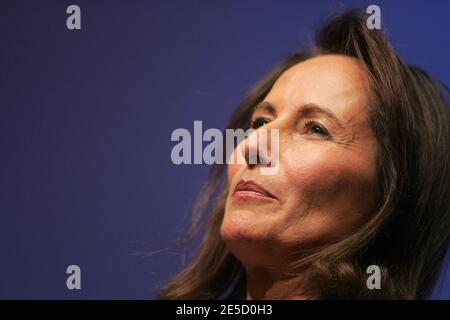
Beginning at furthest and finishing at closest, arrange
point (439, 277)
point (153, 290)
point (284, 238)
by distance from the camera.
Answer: point (153, 290)
point (439, 277)
point (284, 238)

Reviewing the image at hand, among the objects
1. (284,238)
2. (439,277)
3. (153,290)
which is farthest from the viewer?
(153,290)

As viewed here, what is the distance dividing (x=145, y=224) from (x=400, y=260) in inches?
18.0

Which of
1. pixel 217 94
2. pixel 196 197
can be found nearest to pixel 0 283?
pixel 196 197

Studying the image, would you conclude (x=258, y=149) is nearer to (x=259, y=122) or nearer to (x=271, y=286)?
(x=259, y=122)

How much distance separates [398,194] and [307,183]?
0.50ft

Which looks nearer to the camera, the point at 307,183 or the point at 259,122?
the point at 307,183

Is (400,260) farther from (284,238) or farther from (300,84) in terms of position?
(300,84)

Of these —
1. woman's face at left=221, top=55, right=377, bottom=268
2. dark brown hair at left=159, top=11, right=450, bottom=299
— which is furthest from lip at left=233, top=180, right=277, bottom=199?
dark brown hair at left=159, top=11, right=450, bottom=299

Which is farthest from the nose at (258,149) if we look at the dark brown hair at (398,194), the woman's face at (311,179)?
the dark brown hair at (398,194)

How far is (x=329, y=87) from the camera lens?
38.9 inches

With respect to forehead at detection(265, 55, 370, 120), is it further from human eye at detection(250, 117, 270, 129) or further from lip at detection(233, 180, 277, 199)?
lip at detection(233, 180, 277, 199)

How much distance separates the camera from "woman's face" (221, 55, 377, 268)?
3.04ft

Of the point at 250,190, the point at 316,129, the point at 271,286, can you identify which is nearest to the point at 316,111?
the point at 316,129

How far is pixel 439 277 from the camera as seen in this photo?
1.03m
